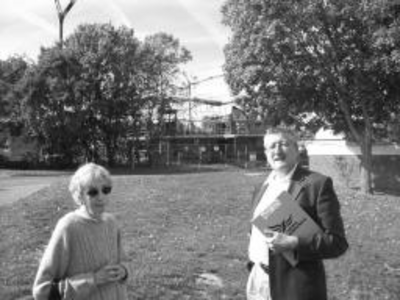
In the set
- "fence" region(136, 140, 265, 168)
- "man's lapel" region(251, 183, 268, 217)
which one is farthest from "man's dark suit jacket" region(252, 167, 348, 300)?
"fence" region(136, 140, 265, 168)

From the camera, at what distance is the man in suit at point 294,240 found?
143 inches

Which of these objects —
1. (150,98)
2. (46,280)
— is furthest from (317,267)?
(150,98)

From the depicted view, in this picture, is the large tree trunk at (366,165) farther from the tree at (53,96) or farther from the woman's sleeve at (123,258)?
the tree at (53,96)

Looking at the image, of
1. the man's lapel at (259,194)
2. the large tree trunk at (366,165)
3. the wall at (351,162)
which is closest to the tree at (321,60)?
the large tree trunk at (366,165)

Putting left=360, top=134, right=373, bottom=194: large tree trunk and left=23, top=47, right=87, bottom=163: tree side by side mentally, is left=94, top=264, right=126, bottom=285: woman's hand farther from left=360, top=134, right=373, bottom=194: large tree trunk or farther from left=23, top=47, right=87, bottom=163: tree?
left=23, top=47, right=87, bottom=163: tree

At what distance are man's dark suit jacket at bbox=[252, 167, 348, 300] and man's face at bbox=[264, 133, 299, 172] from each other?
0.08 m

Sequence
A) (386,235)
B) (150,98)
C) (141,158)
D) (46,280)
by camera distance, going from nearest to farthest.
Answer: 1. (46,280)
2. (386,235)
3. (150,98)
4. (141,158)

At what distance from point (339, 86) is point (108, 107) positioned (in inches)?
963

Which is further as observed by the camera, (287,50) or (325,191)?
(287,50)

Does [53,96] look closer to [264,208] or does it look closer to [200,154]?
[200,154]

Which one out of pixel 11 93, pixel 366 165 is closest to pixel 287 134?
pixel 366 165

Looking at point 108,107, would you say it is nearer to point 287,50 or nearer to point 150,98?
point 150,98

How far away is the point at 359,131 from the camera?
23.0 m

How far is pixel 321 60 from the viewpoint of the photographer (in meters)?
21.2
